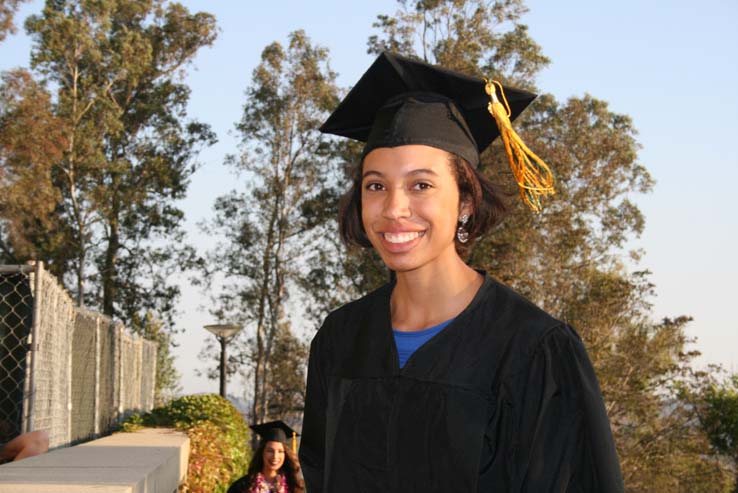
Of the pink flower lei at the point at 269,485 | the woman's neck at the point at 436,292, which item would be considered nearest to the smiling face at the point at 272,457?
the pink flower lei at the point at 269,485

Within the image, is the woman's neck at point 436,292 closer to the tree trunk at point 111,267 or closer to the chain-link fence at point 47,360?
the chain-link fence at point 47,360

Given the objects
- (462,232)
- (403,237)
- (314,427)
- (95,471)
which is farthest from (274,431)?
(403,237)

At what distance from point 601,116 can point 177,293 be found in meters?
15.7

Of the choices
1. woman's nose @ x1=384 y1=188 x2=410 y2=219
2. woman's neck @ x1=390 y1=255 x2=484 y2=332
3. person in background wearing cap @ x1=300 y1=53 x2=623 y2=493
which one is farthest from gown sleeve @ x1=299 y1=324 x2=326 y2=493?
woman's nose @ x1=384 y1=188 x2=410 y2=219

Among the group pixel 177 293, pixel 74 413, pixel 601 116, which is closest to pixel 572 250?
pixel 601 116

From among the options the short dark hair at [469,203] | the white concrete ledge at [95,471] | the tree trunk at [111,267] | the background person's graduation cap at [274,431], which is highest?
the tree trunk at [111,267]

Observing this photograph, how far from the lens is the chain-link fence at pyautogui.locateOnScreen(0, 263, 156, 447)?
6.00m

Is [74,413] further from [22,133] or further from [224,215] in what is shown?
[224,215]

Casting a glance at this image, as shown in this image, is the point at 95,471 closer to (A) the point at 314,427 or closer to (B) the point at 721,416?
(A) the point at 314,427

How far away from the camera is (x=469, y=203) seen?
2.83 meters

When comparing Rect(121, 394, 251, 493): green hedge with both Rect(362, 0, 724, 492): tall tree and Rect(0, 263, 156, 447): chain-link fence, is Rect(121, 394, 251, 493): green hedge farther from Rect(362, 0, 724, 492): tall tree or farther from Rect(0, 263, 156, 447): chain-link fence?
Rect(362, 0, 724, 492): tall tree

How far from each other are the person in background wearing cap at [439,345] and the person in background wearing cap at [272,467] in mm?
6214

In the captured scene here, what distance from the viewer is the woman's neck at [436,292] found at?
272 cm

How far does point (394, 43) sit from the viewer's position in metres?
32.7
